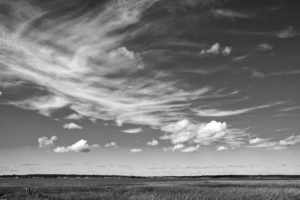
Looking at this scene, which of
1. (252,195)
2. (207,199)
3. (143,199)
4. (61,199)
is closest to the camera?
(143,199)

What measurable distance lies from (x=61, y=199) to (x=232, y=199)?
17.0 metres

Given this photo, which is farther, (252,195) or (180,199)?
(252,195)

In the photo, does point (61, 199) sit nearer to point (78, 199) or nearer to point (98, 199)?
point (78, 199)

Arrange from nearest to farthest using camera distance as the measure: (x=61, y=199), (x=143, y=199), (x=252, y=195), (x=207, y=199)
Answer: (x=143, y=199), (x=207, y=199), (x=252, y=195), (x=61, y=199)

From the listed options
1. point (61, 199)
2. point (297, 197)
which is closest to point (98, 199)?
point (61, 199)

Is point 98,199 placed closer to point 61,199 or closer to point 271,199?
point 61,199

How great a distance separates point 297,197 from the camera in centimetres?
3164

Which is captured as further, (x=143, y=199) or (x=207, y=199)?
(x=207, y=199)

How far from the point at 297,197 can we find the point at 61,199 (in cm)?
2338

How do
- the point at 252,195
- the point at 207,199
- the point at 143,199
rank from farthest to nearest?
the point at 252,195, the point at 207,199, the point at 143,199

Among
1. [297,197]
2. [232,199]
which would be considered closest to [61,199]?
[232,199]

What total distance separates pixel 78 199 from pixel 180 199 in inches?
446

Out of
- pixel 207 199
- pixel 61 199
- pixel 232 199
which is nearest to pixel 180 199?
pixel 207 199

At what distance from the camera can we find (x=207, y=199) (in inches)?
1120
